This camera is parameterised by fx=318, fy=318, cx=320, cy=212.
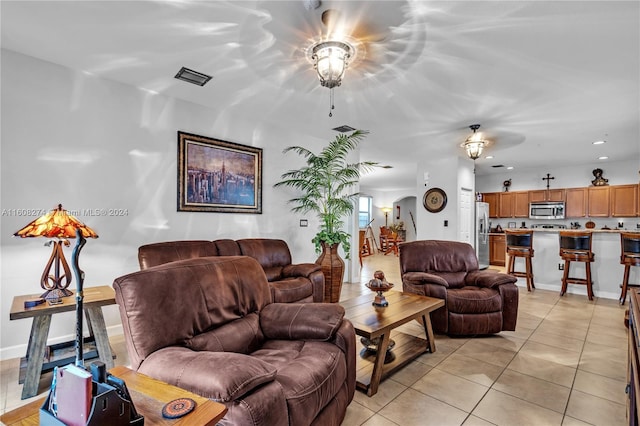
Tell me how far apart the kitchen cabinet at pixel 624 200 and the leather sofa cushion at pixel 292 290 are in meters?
7.44

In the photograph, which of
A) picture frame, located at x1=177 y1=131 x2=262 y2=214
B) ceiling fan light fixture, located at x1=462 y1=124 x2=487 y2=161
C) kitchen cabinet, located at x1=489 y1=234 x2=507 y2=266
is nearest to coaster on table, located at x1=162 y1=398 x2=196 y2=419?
picture frame, located at x1=177 y1=131 x2=262 y2=214

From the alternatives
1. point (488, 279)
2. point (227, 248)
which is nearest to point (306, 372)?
point (227, 248)

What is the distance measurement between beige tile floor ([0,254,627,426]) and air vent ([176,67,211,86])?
2.59 metres

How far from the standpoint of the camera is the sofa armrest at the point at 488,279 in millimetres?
3262

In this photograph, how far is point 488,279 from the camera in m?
3.39

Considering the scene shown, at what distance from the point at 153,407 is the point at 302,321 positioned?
972 mm

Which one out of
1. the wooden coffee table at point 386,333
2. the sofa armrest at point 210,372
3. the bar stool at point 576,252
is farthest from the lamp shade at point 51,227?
the bar stool at point 576,252

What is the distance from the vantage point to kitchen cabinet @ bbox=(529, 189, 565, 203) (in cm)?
769

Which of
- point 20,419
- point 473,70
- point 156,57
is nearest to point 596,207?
point 473,70

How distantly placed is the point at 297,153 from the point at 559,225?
6917 mm

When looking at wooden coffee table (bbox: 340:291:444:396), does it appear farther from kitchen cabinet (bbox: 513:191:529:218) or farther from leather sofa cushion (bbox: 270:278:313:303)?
kitchen cabinet (bbox: 513:191:529:218)

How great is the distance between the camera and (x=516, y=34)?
7.56 feet

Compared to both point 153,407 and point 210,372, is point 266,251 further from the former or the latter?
point 153,407

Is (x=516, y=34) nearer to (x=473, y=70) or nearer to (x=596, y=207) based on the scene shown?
(x=473, y=70)
